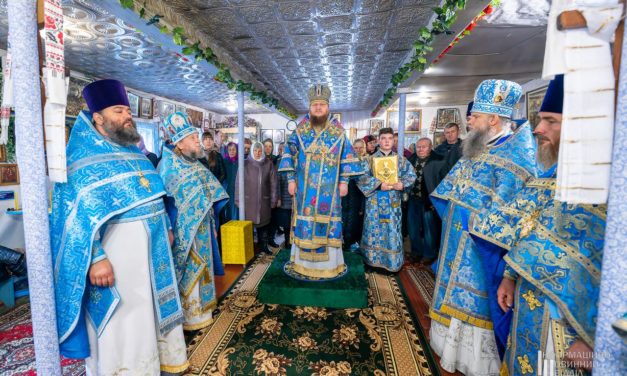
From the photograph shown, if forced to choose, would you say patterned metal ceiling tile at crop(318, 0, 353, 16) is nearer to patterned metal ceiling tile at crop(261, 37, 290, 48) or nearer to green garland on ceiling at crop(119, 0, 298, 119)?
patterned metal ceiling tile at crop(261, 37, 290, 48)

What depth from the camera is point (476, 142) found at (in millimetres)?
2211

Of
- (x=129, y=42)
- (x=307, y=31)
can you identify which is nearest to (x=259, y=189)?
(x=307, y=31)

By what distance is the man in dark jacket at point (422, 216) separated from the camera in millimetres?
4602

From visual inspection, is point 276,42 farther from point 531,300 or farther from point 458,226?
point 531,300

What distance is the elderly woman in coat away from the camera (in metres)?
5.15

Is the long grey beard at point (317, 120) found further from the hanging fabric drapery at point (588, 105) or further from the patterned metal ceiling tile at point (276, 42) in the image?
the hanging fabric drapery at point (588, 105)

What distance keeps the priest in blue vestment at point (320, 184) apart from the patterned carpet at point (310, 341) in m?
0.59

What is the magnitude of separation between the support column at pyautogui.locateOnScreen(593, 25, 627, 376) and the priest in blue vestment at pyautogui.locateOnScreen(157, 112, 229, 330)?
8.56 ft

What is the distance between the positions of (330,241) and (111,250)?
7.05ft

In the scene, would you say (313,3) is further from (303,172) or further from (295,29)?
(303,172)

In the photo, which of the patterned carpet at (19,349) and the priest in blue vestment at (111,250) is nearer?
the priest in blue vestment at (111,250)

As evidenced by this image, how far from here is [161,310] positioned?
2.04 metres

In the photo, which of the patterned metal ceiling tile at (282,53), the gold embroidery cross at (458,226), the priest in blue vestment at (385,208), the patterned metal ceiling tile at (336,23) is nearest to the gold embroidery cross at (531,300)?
the gold embroidery cross at (458,226)

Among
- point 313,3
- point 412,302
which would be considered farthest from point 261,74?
point 412,302
